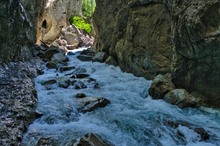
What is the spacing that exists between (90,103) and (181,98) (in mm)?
3196

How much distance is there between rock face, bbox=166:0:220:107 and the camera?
28.3ft

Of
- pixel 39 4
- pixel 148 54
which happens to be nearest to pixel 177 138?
pixel 148 54

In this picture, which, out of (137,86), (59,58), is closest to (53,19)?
(59,58)

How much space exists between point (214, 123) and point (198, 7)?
395 centimetres

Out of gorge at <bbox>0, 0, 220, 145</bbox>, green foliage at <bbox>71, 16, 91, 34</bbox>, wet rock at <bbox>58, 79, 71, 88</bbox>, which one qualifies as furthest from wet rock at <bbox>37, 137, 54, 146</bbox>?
green foliage at <bbox>71, 16, 91, 34</bbox>

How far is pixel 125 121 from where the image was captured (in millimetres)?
7695

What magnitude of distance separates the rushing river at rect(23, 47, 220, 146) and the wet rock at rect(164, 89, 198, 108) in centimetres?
22

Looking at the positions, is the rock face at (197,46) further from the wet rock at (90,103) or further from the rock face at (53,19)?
the rock face at (53,19)

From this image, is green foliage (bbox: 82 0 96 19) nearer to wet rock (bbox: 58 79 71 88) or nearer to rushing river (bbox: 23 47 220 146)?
wet rock (bbox: 58 79 71 88)

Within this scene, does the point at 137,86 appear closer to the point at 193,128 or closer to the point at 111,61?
the point at 193,128

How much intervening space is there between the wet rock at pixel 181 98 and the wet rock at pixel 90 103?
2.22 metres

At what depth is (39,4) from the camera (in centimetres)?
2831

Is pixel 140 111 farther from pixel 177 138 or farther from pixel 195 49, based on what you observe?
pixel 195 49

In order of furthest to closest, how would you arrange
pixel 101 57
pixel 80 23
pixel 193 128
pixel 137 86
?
pixel 80 23
pixel 101 57
pixel 137 86
pixel 193 128
